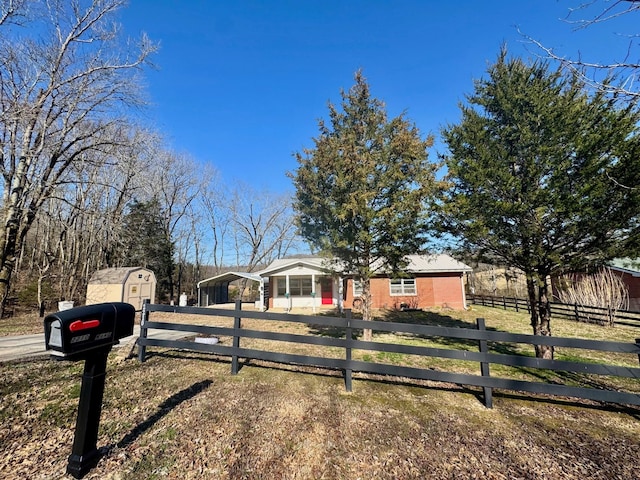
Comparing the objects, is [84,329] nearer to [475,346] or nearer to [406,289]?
[475,346]

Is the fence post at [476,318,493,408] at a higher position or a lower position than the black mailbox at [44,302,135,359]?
lower

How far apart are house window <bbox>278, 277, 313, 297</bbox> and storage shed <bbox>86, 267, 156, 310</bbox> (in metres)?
7.69

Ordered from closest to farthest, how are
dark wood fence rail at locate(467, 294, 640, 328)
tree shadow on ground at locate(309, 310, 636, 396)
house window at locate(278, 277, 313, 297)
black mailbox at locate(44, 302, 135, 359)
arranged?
black mailbox at locate(44, 302, 135, 359) < tree shadow on ground at locate(309, 310, 636, 396) < dark wood fence rail at locate(467, 294, 640, 328) < house window at locate(278, 277, 313, 297)

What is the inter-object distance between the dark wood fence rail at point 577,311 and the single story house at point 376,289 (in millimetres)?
3138

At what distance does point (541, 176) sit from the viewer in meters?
6.17

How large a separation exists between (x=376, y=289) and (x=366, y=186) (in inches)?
460

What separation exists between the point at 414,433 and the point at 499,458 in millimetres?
785

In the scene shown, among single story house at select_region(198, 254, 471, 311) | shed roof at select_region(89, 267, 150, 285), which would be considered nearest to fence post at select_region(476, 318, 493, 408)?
single story house at select_region(198, 254, 471, 311)

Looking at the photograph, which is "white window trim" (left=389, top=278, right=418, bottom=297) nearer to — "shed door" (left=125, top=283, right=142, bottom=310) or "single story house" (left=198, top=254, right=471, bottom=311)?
"single story house" (left=198, top=254, right=471, bottom=311)

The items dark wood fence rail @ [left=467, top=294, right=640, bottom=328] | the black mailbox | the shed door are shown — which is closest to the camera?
the black mailbox

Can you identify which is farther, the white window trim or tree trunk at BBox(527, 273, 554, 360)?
the white window trim

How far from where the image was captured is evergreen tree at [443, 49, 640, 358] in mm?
5312

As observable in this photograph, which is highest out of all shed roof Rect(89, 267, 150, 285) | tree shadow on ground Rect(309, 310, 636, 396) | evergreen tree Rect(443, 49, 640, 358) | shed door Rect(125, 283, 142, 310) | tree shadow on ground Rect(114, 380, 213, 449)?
evergreen tree Rect(443, 49, 640, 358)

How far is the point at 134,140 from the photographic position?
31.3 ft
